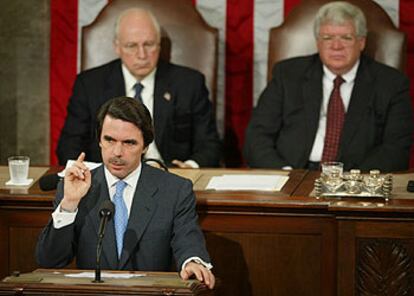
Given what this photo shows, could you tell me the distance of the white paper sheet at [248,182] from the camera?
4.98 m

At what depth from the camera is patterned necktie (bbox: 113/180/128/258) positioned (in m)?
4.25

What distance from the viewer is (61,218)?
161 inches

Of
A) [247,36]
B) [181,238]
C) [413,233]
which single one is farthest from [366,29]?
[181,238]

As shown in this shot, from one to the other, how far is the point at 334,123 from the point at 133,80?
1.11 meters

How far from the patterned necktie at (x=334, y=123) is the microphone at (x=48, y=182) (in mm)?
1669

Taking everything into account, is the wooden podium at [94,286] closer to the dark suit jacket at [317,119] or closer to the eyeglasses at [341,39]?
the dark suit jacket at [317,119]

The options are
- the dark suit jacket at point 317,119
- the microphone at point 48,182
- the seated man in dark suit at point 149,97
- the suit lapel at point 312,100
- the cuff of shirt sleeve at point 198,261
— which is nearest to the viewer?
the cuff of shirt sleeve at point 198,261

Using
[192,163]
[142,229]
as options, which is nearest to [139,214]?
[142,229]

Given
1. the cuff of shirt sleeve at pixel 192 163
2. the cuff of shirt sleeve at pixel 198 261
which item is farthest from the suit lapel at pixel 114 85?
the cuff of shirt sleeve at pixel 198 261

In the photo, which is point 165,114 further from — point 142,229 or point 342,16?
point 142,229

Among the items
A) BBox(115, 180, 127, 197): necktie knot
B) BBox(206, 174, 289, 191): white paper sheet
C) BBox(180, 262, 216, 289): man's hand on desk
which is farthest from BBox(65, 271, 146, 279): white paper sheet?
BBox(206, 174, 289, 191): white paper sheet

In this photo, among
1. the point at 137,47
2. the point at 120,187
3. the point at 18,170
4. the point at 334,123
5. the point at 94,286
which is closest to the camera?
the point at 94,286

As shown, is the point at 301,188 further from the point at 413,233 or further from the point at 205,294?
the point at 205,294

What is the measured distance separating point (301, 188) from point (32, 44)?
2550mm
